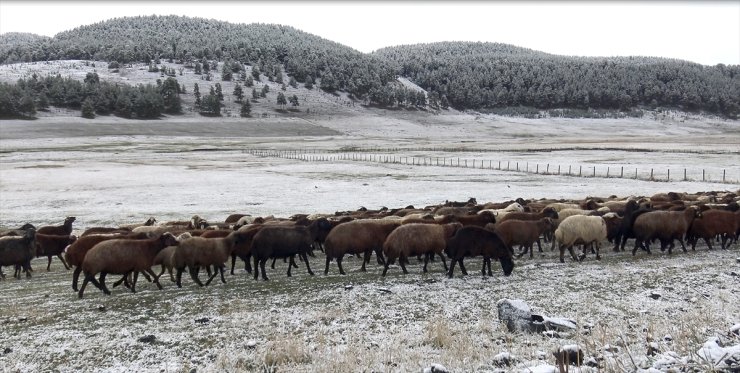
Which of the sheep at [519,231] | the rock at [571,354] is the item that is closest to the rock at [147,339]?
the rock at [571,354]

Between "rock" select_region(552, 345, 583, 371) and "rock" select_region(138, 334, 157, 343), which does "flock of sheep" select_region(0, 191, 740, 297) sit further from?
"rock" select_region(552, 345, 583, 371)

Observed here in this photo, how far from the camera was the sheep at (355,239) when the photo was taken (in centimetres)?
1509

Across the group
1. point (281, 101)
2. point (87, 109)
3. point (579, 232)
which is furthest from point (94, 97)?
point (579, 232)

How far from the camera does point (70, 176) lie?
47781mm

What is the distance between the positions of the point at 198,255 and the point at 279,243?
2090 mm

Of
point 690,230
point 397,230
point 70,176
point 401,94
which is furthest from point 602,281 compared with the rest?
point 401,94

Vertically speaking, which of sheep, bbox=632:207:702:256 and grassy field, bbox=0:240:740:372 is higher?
sheep, bbox=632:207:702:256

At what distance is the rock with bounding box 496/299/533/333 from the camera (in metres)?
9.74

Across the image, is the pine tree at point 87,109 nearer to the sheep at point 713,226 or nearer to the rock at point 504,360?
the sheep at point 713,226

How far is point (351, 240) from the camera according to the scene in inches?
602

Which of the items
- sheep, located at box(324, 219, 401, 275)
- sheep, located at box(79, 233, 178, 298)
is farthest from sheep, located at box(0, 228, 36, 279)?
sheep, located at box(324, 219, 401, 275)

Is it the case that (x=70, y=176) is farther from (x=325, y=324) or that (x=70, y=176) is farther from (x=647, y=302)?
(x=647, y=302)

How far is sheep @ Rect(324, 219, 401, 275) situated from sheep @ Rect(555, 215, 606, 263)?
511cm

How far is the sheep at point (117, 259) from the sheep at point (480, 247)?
24.7ft
